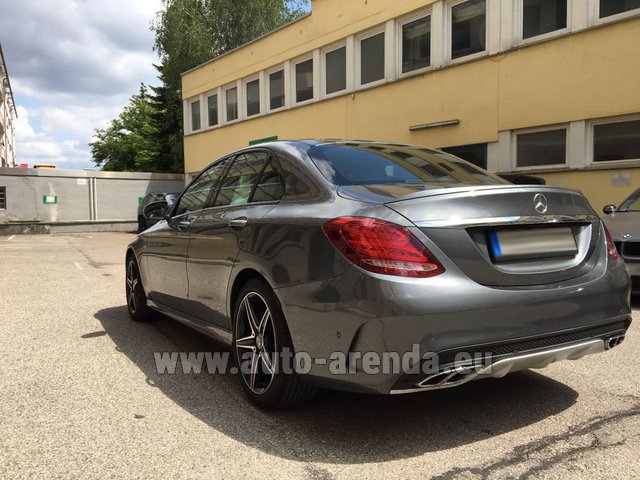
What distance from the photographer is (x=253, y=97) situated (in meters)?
21.3

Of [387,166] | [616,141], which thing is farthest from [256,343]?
[616,141]

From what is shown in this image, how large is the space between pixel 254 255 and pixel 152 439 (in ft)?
3.58

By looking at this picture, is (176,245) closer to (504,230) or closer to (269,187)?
(269,187)

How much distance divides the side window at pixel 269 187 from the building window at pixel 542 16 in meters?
9.93

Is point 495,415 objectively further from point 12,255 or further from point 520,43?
point 12,255

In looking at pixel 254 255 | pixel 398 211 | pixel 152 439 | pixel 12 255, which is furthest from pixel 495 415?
pixel 12 255

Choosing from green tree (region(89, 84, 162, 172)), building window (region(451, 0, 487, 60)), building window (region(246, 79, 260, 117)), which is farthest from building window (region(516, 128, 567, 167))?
green tree (region(89, 84, 162, 172))

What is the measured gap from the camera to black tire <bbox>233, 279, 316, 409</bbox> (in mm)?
2963

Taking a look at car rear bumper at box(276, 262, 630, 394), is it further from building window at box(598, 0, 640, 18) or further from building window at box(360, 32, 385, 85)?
building window at box(360, 32, 385, 85)

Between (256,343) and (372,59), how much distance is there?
13.9 m

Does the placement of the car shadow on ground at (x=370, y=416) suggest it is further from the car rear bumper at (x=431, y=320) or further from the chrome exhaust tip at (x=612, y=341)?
the chrome exhaust tip at (x=612, y=341)

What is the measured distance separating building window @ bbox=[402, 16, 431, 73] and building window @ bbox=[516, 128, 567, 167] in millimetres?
3368

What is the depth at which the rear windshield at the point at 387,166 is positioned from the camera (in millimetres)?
3127

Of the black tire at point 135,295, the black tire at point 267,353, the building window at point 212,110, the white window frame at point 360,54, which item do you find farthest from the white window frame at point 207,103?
the black tire at point 267,353
